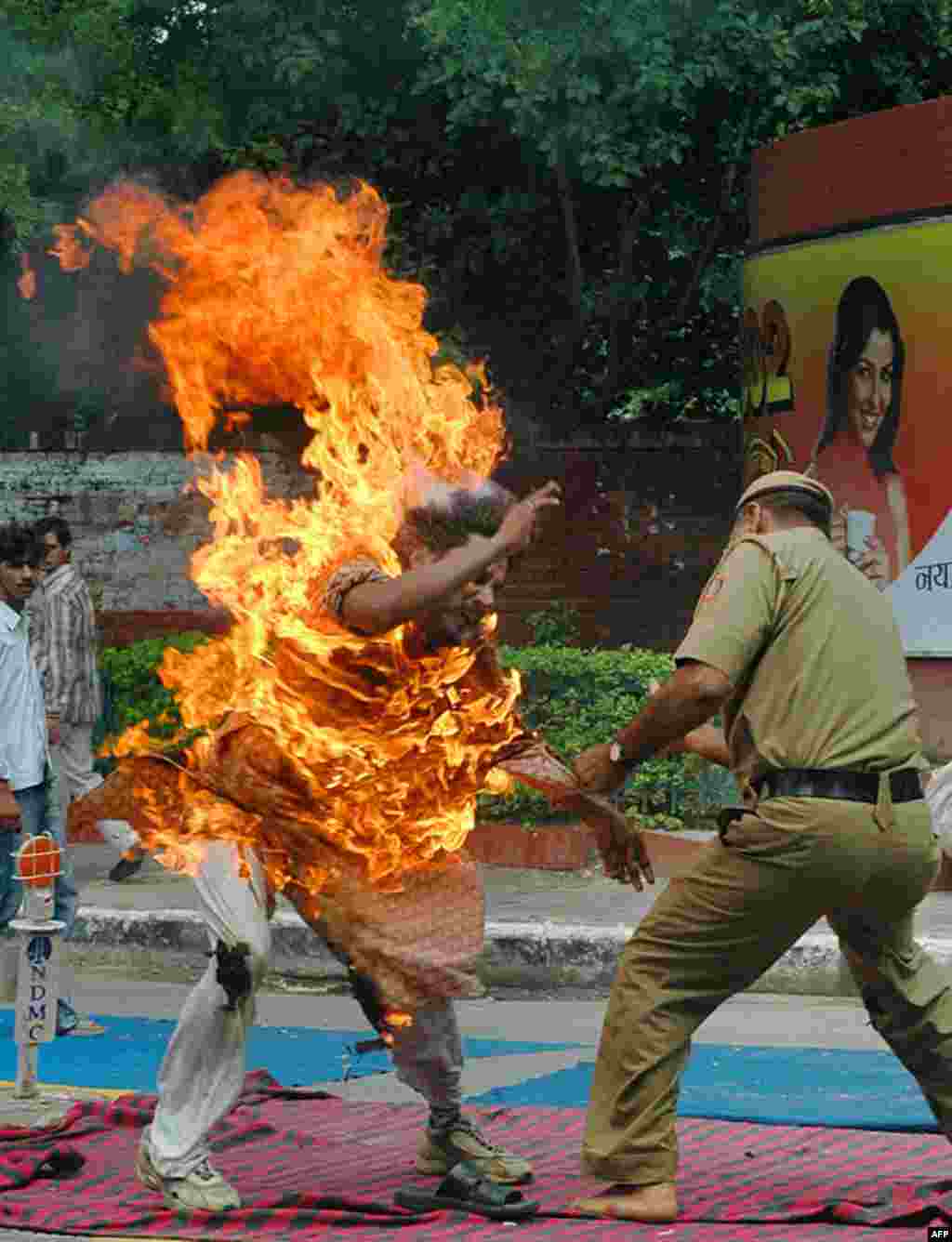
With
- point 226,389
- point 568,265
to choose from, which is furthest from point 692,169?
point 226,389

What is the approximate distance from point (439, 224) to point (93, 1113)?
10.4 m

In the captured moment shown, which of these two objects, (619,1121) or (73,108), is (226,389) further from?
(73,108)

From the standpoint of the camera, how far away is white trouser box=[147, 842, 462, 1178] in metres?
6.56

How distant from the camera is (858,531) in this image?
1490 cm

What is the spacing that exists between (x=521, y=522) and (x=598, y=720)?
808cm

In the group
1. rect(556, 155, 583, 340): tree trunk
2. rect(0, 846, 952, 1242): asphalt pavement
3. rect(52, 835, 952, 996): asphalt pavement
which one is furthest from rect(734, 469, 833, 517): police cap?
rect(556, 155, 583, 340): tree trunk

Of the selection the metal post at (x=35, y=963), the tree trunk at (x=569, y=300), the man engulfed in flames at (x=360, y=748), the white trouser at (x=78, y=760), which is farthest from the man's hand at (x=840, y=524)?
the man engulfed in flames at (x=360, y=748)

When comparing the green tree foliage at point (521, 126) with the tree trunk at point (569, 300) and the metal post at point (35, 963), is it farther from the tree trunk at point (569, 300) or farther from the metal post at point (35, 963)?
the metal post at point (35, 963)

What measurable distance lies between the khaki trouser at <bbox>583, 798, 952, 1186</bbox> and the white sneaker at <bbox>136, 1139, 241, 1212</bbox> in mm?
864

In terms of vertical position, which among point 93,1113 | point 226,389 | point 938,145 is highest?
point 938,145

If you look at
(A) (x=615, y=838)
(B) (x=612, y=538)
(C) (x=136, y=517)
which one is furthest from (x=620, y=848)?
(C) (x=136, y=517)

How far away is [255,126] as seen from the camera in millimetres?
16594

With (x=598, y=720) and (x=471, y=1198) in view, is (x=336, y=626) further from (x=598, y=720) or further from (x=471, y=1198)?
(x=598, y=720)

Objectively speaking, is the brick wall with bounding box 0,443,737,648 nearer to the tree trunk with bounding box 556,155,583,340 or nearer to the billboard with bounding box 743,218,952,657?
the tree trunk with bounding box 556,155,583,340
